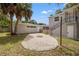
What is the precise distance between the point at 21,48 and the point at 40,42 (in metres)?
0.44

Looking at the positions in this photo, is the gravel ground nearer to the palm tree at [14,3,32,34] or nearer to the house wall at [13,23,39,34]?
the house wall at [13,23,39,34]

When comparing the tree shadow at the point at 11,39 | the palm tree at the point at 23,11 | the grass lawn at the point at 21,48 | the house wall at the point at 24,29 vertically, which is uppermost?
the palm tree at the point at 23,11

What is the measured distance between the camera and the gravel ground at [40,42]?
497 centimetres

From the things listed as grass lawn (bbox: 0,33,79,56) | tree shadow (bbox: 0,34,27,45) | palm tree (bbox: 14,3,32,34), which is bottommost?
grass lawn (bbox: 0,33,79,56)

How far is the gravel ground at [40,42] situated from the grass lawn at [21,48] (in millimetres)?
91

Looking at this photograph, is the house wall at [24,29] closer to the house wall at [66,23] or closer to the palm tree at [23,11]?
the palm tree at [23,11]

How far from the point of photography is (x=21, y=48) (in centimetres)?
495

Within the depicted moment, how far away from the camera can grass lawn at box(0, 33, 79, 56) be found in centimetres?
490

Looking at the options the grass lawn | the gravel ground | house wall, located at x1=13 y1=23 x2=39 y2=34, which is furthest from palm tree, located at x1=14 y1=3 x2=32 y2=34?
the gravel ground

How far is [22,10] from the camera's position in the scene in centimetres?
500

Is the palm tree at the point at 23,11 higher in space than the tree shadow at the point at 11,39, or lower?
higher

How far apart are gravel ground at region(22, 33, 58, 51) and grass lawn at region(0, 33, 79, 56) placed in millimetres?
91

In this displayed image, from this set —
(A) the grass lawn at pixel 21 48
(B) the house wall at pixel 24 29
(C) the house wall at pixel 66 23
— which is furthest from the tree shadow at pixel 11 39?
(C) the house wall at pixel 66 23

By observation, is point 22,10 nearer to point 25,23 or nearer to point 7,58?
point 25,23
